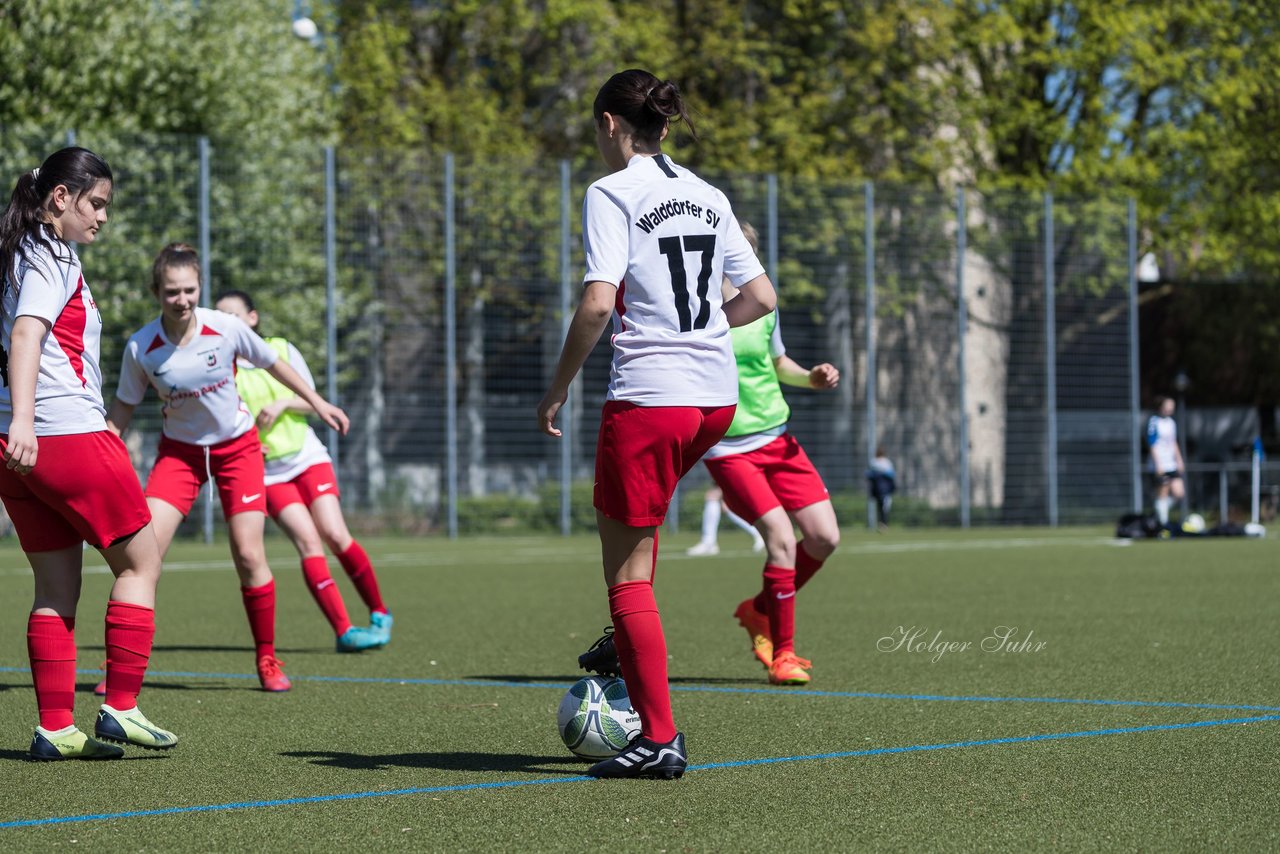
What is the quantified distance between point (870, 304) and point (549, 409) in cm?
2528

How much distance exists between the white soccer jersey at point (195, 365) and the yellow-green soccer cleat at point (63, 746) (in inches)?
80.6

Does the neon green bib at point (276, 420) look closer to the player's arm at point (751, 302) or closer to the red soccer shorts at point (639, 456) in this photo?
the player's arm at point (751, 302)

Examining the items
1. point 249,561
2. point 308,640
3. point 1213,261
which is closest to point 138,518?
point 249,561

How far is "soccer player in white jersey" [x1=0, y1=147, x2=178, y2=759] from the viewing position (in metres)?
5.66

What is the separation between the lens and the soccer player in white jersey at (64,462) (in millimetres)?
5664

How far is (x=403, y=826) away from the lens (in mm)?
4797

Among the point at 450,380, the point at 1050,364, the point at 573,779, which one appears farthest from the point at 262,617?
the point at 1050,364

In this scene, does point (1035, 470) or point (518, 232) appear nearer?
point (518, 232)

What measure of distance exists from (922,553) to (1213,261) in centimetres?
1535

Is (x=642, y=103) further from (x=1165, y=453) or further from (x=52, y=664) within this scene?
(x=1165, y=453)

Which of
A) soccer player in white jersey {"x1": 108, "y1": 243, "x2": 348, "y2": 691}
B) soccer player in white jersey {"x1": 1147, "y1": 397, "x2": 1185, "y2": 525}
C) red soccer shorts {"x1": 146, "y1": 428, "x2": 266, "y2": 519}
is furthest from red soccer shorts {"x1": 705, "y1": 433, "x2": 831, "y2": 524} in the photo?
soccer player in white jersey {"x1": 1147, "y1": 397, "x2": 1185, "y2": 525}

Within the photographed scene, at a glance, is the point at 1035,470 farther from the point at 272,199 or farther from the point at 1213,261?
the point at 272,199

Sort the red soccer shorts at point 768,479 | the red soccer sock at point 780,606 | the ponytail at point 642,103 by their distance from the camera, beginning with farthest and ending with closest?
the red soccer shorts at point 768,479, the red soccer sock at point 780,606, the ponytail at point 642,103

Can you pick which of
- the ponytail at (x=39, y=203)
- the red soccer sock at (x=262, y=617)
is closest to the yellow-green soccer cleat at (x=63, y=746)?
the ponytail at (x=39, y=203)
